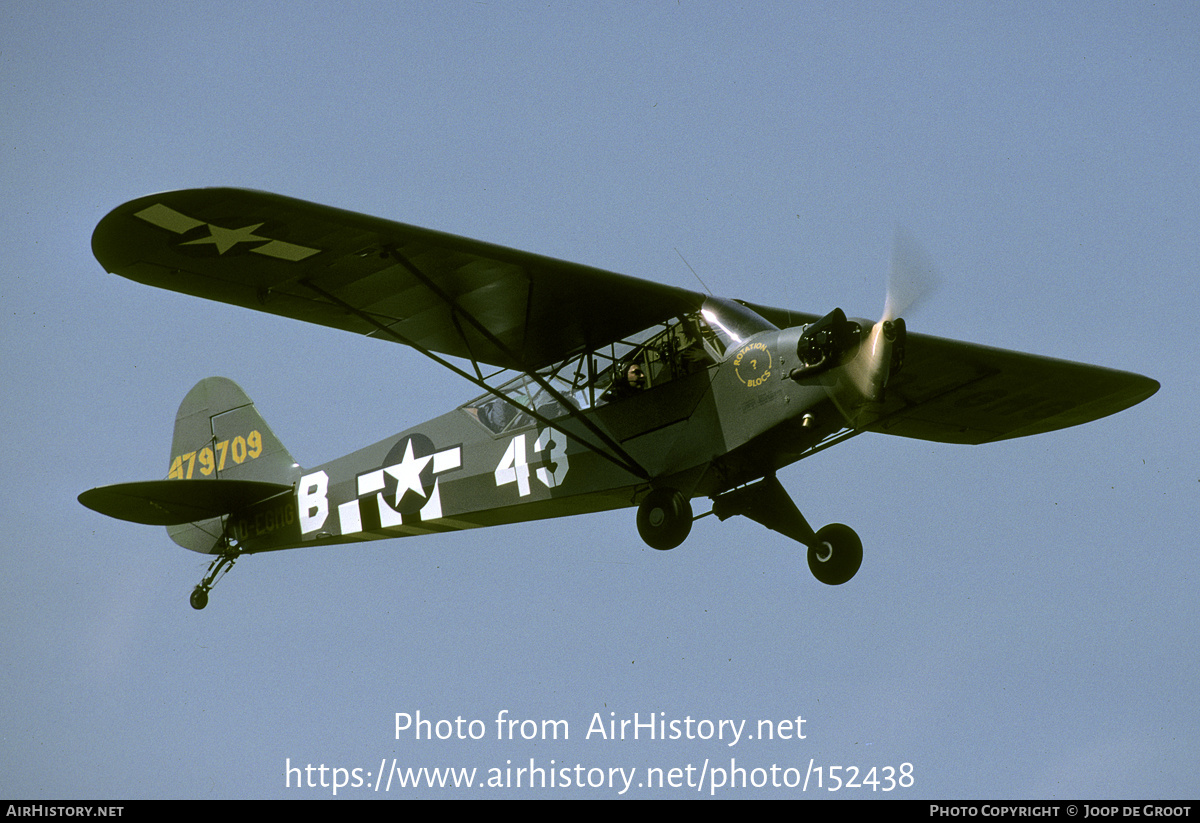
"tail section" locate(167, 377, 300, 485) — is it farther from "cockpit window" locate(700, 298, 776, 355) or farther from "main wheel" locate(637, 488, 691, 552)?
"cockpit window" locate(700, 298, 776, 355)

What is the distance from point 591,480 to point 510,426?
119cm

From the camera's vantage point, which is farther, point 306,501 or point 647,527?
point 306,501

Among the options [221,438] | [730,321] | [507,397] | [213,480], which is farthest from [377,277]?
[221,438]

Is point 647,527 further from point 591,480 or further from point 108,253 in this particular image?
point 108,253

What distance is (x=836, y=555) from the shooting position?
37.7 ft

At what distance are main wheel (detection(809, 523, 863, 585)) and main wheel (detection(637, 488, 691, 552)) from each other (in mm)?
1398

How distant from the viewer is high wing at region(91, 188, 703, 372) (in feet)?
32.3

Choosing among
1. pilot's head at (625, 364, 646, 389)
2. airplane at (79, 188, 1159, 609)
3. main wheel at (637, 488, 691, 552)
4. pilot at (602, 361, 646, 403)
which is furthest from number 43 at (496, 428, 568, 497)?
main wheel at (637, 488, 691, 552)

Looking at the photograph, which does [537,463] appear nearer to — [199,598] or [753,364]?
[753,364]

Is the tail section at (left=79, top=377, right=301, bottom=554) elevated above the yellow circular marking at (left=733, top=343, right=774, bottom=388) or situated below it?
above

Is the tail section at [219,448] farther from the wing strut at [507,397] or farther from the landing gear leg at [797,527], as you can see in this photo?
the landing gear leg at [797,527]

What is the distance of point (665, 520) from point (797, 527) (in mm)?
1460
